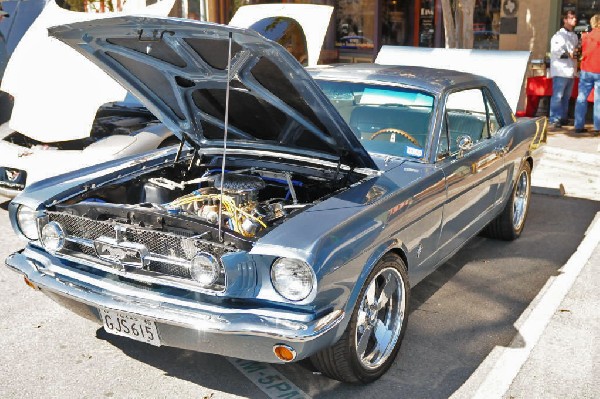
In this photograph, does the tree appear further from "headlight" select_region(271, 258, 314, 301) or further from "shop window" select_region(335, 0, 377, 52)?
"headlight" select_region(271, 258, 314, 301)

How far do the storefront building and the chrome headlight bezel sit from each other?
995cm

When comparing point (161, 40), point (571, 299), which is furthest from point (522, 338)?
point (161, 40)

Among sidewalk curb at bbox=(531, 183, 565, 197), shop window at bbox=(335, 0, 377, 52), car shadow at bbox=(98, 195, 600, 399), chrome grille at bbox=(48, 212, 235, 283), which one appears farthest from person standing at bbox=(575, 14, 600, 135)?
chrome grille at bbox=(48, 212, 235, 283)

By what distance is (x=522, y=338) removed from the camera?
13.4 feet

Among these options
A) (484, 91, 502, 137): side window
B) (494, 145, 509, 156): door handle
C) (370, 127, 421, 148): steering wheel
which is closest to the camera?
(370, 127, 421, 148): steering wheel

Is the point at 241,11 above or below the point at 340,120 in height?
above

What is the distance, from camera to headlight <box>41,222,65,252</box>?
373cm

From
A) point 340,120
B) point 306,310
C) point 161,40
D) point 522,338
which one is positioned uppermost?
point 161,40

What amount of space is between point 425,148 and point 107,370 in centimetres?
229

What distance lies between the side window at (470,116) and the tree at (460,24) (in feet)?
14.9

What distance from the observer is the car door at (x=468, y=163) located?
4.47 meters

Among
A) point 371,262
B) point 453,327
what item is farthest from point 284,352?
point 453,327

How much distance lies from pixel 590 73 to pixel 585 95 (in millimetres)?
310

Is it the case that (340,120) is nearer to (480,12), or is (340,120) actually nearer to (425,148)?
(425,148)
